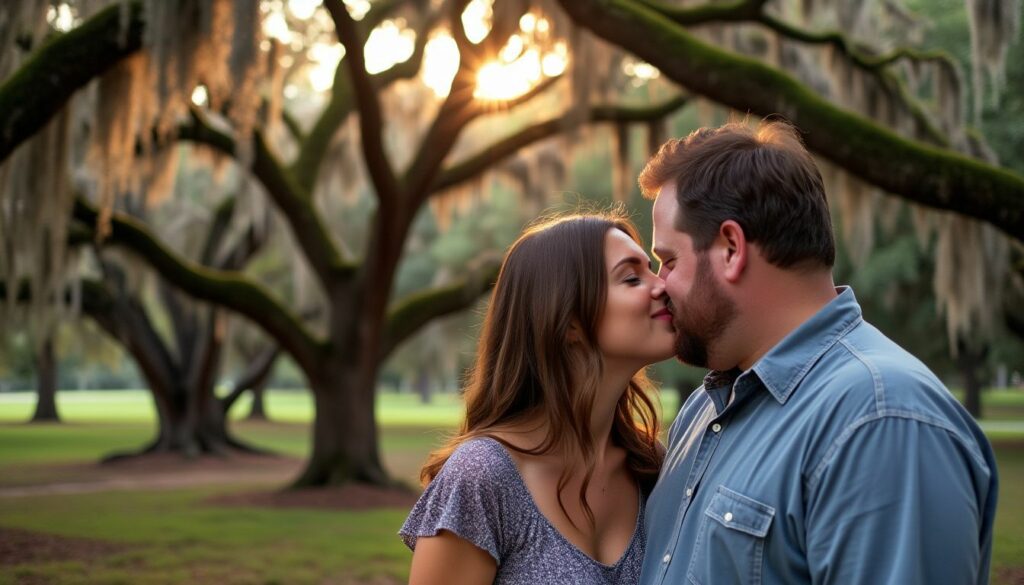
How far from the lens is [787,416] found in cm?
211

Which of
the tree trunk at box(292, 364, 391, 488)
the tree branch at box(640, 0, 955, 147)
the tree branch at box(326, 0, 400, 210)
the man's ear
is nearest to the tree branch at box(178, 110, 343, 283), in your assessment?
the tree trunk at box(292, 364, 391, 488)

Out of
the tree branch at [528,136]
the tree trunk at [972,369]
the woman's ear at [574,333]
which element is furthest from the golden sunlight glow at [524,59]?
the tree trunk at [972,369]

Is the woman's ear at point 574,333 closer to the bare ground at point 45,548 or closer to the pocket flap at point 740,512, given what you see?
the pocket flap at point 740,512

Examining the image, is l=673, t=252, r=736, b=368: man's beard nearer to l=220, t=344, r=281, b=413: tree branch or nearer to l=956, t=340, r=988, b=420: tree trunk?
l=220, t=344, r=281, b=413: tree branch

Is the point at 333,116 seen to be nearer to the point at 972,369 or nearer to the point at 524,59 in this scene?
the point at 524,59

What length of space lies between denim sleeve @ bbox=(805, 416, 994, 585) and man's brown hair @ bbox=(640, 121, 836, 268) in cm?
47

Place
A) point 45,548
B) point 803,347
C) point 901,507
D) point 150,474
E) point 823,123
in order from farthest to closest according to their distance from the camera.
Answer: point 150,474 < point 45,548 < point 823,123 < point 803,347 < point 901,507

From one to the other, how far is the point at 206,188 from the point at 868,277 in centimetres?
1793

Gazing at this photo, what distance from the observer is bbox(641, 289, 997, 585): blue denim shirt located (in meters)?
1.80

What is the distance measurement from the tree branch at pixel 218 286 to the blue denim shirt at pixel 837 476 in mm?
12007

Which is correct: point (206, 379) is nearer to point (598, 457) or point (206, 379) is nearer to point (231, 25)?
point (231, 25)

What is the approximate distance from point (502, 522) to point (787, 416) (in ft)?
2.98

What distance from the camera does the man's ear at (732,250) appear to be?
224 cm

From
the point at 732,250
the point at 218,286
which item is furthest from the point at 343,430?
the point at 732,250
